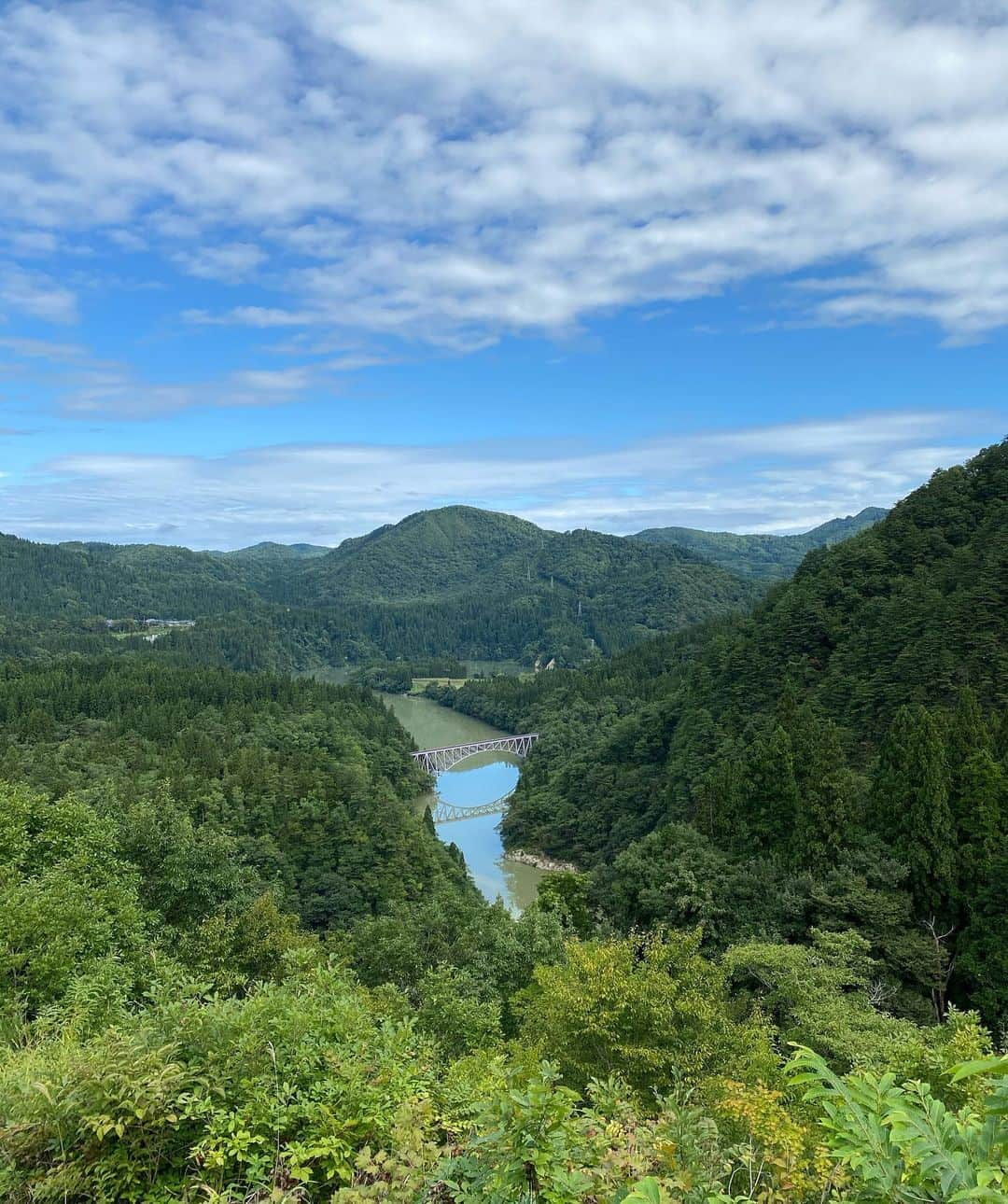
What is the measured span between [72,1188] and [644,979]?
35.0 feet

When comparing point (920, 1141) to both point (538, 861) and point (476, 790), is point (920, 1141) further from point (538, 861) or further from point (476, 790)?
point (476, 790)

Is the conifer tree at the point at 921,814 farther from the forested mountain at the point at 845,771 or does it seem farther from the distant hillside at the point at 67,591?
the distant hillside at the point at 67,591

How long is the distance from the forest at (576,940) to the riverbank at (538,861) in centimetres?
157

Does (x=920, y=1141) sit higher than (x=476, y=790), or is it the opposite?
(x=920, y=1141)

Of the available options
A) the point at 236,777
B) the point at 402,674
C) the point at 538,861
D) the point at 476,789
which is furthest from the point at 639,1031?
the point at 402,674

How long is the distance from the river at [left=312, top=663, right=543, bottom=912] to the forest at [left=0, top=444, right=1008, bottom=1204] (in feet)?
10.7

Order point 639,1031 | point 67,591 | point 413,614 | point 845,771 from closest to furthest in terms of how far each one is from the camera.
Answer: point 639,1031
point 845,771
point 67,591
point 413,614

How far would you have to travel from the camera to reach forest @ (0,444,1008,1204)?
4.65 metres

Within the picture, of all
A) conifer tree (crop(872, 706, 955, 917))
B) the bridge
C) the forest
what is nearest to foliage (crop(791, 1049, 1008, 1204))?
the forest

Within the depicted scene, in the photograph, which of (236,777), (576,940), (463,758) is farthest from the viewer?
(463,758)

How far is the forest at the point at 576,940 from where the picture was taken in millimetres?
4648

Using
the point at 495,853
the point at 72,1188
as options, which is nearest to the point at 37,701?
the point at 495,853

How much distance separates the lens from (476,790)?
72.8 metres

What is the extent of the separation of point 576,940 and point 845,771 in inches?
559
